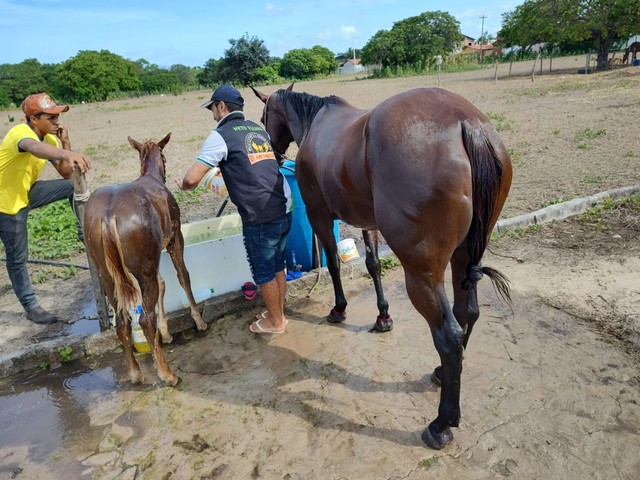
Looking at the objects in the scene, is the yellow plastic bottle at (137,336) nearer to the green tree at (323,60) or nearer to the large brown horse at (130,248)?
the large brown horse at (130,248)

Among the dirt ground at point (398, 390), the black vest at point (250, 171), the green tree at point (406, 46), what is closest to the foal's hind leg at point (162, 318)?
the dirt ground at point (398, 390)

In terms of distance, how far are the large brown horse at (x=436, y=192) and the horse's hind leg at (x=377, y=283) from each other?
1.03 meters

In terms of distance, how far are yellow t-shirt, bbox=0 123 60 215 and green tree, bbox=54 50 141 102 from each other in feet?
198

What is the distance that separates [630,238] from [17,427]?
6062mm

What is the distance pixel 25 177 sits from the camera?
4.09 m

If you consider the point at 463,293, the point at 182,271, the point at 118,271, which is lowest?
the point at 182,271

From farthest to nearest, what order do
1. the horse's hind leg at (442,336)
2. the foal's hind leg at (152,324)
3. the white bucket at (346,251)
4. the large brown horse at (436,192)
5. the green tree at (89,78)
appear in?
the green tree at (89,78)
the white bucket at (346,251)
the foal's hind leg at (152,324)
the horse's hind leg at (442,336)
the large brown horse at (436,192)

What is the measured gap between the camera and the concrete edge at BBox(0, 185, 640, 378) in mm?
3660

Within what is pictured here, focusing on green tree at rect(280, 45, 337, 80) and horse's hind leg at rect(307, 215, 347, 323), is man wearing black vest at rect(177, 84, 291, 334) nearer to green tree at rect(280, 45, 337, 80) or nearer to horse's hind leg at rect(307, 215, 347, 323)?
horse's hind leg at rect(307, 215, 347, 323)

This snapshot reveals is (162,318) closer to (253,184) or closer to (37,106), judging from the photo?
(253,184)

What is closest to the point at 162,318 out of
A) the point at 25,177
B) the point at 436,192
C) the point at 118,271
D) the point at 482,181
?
the point at 118,271

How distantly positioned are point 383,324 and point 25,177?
357 centimetres

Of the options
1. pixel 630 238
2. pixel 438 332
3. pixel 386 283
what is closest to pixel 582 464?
pixel 438 332

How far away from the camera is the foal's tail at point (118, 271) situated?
3012 mm
